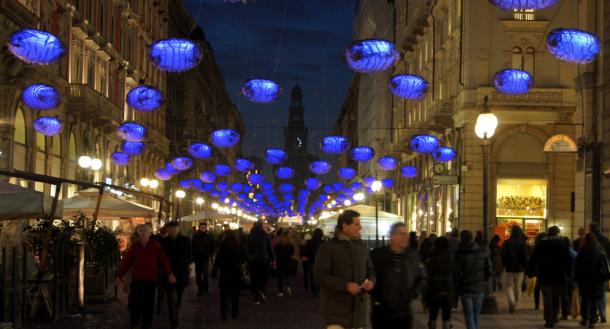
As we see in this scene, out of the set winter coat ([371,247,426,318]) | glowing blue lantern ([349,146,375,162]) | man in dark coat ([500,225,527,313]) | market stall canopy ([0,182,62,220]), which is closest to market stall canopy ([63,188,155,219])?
market stall canopy ([0,182,62,220])

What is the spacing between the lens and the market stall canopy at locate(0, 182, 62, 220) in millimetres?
14895

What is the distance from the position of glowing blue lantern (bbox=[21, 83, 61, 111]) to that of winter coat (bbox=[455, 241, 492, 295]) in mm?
14138

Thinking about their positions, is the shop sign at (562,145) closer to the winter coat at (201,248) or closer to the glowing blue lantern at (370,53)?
the winter coat at (201,248)

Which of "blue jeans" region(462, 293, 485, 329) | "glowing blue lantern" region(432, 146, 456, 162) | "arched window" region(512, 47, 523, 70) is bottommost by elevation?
"blue jeans" region(462, 293, 485, 329)

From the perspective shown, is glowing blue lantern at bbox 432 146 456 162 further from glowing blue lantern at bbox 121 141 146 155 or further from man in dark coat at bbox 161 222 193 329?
man in dark coat at bbox 161 222 193 329

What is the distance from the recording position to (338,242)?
978 cm

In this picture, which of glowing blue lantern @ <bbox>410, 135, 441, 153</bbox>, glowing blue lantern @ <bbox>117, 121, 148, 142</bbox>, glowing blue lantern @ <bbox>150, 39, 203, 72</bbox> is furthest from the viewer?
glowing blue lantern @ <bbox>410, 135, 441, 153</bbox>

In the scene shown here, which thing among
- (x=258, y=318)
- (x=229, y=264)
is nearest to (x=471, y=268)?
(x=229, y=264)

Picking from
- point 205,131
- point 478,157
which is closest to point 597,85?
point 478,157

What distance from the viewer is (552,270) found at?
1747 centimetres

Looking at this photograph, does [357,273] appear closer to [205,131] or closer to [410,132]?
Answer: [410,132]

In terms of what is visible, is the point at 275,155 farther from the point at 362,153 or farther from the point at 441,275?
the point at 441,275

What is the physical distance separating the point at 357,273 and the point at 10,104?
2433 cm

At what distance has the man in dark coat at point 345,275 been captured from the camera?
374 inches
